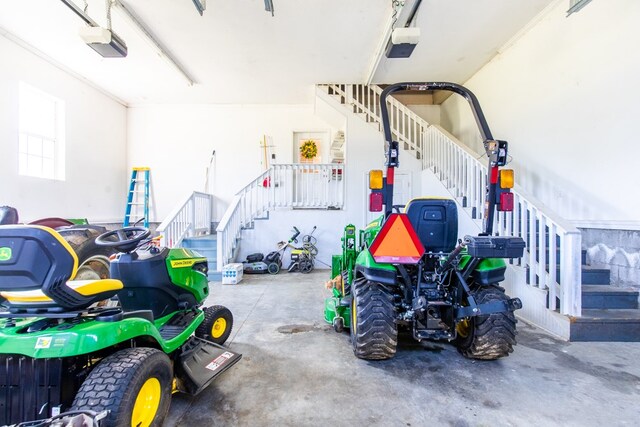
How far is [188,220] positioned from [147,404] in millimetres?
5527

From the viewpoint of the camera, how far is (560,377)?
2102mm

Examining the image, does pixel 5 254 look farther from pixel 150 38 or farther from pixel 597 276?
pixel 150 38

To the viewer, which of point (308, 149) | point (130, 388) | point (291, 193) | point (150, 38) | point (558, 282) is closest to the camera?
point (130, 388)

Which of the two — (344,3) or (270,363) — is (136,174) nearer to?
(344,3)

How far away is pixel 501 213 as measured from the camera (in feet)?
12.4

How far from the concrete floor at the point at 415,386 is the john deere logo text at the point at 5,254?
114cm

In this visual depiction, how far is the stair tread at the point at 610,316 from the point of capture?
8.81 ft

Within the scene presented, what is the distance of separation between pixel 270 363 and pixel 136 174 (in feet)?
23.1

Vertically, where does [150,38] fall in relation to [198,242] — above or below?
above

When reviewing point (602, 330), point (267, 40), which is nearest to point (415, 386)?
point (602, 330)

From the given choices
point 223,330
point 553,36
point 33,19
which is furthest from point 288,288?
point 33,19

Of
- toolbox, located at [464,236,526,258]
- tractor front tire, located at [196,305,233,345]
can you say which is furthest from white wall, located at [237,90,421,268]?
toolbox, located at [464,236,526,258]

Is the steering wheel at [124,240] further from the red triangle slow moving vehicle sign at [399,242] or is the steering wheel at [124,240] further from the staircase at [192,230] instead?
the staircase at [192,230]

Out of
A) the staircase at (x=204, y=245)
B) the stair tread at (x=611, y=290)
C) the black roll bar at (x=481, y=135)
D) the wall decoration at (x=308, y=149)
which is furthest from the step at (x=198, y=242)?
the stair tread at (x=611, y=290)
